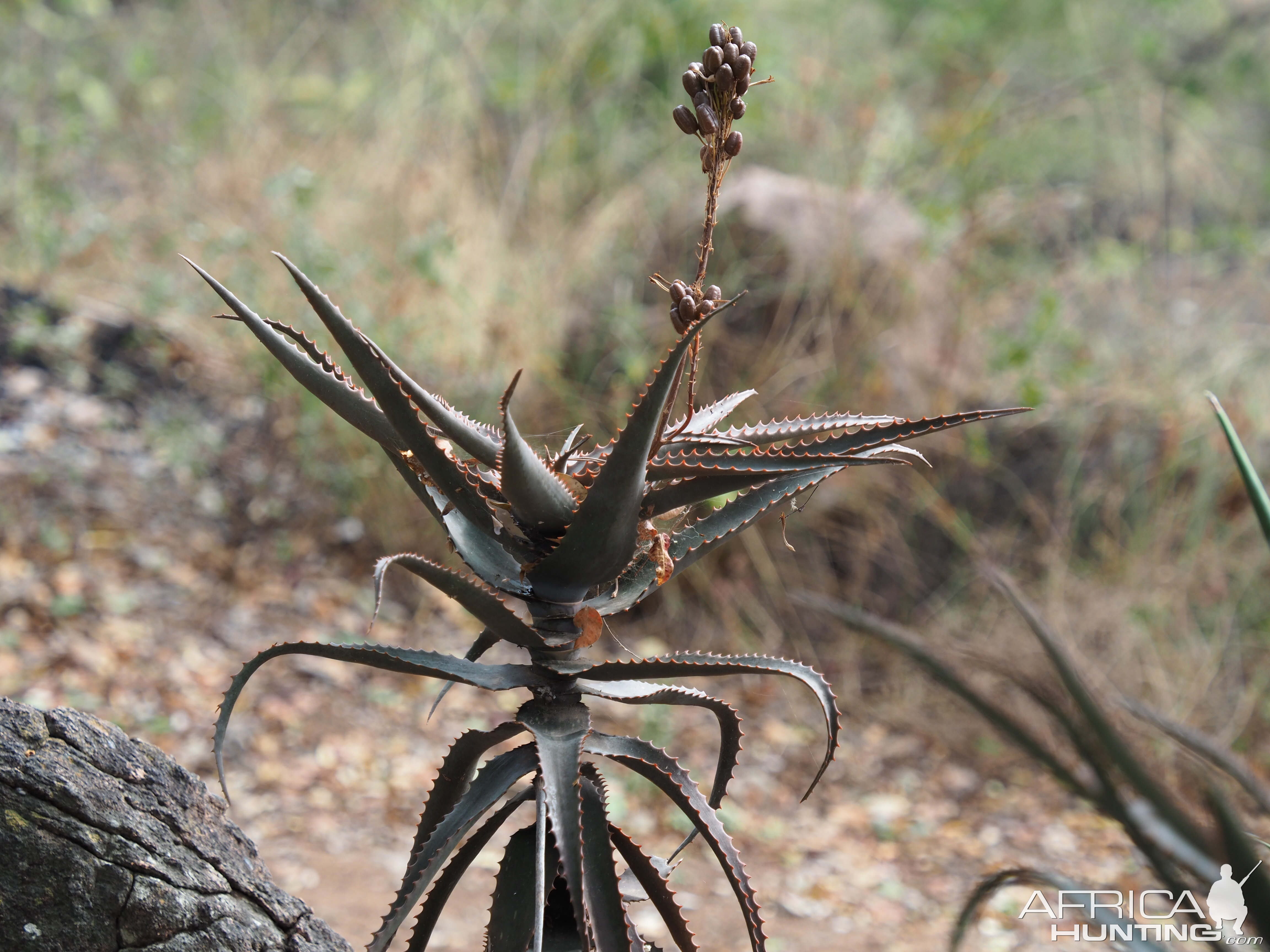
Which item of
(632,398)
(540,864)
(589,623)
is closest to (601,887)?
(540,864)

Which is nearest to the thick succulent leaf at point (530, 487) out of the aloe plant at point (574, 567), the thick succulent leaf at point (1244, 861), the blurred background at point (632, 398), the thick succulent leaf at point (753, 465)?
the aloe plant at point (574, 567)

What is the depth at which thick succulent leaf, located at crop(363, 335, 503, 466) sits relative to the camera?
3.73 feet

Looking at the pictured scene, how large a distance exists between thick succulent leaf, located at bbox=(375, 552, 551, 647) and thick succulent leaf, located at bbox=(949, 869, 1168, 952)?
52cm

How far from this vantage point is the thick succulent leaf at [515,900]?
3.94 feet

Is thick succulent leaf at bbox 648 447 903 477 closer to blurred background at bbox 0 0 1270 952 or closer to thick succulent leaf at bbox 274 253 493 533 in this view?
thick succulent leaf at bbox 274 253 493 533

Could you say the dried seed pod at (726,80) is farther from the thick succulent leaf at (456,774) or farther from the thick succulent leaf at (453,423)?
the thick succulent leaf at (456,774)

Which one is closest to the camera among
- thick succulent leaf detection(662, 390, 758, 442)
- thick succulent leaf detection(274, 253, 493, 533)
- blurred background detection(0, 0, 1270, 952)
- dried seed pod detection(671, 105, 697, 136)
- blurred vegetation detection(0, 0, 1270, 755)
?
thick succulent leaf detection(274, 253, 493, 533)

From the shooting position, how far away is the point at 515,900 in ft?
3.98

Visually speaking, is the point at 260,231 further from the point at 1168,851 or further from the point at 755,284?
the point at 1168,851

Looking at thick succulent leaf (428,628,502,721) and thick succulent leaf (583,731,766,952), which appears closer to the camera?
thick succulent leaf (583,731,766,952)

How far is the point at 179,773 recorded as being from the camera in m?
1.36

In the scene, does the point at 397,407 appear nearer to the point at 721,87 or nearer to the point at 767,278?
the point at 721,87

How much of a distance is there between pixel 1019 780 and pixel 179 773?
3.43 m

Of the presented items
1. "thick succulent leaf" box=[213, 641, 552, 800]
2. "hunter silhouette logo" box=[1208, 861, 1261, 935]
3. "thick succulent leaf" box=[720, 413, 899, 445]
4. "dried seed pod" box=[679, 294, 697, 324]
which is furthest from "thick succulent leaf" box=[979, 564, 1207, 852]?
"thick succulent leaf" box=[213, 641, 552, 800]
